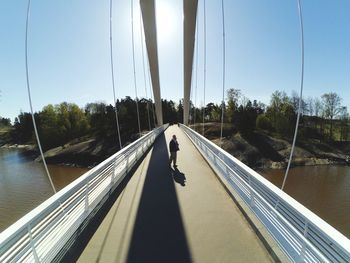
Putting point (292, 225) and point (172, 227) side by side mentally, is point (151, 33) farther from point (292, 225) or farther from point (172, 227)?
point (292, 225)

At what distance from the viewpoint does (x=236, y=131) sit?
5734cm

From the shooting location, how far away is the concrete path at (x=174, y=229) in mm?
3395

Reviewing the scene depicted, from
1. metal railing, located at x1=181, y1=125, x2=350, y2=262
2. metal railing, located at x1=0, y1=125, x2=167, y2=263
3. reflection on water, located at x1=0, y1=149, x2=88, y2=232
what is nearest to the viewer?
metal railing, located at x1=181, y1=125, x2=350, y2=262

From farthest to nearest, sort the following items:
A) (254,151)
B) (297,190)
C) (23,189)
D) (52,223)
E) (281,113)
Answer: (281,113), (254,151), (23,189), (297,190), (52,223)

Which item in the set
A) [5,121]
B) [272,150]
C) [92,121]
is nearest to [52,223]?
[272,150]

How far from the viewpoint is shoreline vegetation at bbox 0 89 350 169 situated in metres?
48.2

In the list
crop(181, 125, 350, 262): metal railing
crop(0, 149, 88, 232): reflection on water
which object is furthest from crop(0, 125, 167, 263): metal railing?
crop(0, 149, 88, 232): reflection on water

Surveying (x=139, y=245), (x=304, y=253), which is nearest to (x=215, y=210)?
(x=139, y=245)

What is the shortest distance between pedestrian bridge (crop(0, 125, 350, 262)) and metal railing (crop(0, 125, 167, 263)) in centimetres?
1

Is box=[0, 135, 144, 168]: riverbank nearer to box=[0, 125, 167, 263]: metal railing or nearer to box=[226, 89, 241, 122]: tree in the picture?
box=[226, 89, 241, 122]: tree

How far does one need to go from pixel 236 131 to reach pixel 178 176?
167 ft

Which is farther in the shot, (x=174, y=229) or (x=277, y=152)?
(x=277, y=152)

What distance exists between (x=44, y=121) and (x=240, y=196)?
75428 millimetres

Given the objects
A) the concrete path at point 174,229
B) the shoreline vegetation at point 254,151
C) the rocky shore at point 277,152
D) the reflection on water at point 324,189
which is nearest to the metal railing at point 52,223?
the concrete path at point 174,229
